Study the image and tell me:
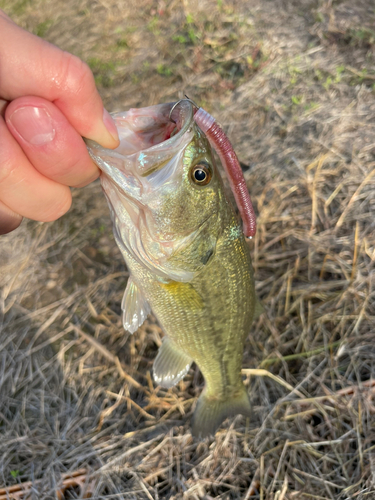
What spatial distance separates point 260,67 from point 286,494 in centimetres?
471

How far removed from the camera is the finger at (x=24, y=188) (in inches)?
50.8

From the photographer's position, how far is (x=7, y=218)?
157 centimetres

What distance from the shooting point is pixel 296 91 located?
4305mm

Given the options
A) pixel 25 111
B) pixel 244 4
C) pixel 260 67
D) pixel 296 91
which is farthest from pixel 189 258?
pixel 244 4

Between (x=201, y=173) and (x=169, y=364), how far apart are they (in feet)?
4.67

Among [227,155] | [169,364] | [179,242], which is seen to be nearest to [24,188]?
[179,242]

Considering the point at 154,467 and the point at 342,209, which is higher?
the point at 342,209

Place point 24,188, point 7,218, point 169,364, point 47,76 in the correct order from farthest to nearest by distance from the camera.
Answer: point 169,364
point 7,218
point 24,188
point 47,76

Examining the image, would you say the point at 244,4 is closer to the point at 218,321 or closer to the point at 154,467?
the point at 218,321

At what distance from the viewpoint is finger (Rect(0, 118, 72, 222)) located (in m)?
1.29

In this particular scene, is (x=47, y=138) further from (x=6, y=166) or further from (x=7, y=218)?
(x=7, y=218)

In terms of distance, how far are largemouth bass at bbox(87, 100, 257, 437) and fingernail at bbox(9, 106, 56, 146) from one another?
203 mm

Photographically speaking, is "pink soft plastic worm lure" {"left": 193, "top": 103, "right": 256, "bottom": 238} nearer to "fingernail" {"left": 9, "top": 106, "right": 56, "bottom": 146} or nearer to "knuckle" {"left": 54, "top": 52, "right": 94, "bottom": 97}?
"knuckle" {"left": 54, "top": 52, "right": 94, "bottom": 97}

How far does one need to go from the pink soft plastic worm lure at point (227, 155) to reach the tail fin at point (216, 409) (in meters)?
1.38
